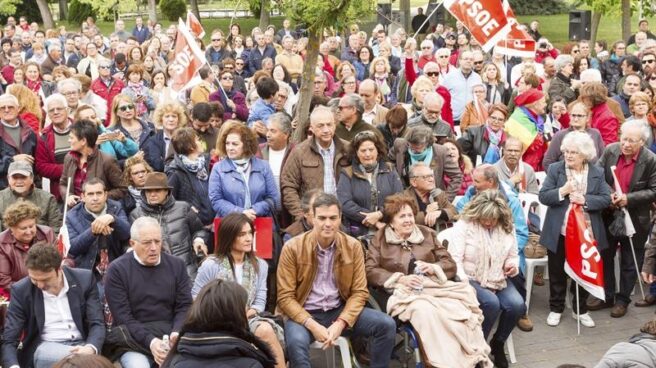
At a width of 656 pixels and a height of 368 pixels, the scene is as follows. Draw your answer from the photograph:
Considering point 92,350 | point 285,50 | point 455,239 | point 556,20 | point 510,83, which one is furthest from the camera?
point 556,20

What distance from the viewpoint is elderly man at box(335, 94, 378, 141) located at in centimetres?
938

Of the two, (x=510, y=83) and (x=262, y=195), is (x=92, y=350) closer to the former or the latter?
(x=262, y=195)

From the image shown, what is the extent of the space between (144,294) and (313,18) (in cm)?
464

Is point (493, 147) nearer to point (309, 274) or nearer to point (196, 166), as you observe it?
point (196, 166)

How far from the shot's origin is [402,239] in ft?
24.5

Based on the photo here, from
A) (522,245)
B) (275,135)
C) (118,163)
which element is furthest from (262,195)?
(522,245)

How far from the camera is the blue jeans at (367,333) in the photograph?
6863mm

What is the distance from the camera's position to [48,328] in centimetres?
663

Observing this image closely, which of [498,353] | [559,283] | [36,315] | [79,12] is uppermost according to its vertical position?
[79,12]

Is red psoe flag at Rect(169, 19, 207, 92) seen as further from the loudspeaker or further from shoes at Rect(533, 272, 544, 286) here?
the loudspeaker

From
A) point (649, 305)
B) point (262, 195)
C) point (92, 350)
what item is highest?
point (262, 195)

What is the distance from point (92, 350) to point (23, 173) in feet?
7.44

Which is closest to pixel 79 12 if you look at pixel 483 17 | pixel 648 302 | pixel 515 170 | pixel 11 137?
pixel 483 17

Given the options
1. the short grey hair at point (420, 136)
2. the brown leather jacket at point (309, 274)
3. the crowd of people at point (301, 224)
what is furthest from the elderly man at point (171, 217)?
the short grey hair at point (420, 136)
